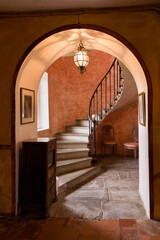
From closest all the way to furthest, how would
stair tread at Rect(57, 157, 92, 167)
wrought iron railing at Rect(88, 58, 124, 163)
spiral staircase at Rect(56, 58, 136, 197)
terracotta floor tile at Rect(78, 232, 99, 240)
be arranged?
terracotta floor tile at Rect(78, 232, 99, 240) < spiral staircase at Rect(56, 58, 136, 197) < stair tread at Rect(57, 157, 92, 167) < wrought iron railing at Rect(88, 58, 124, 163)

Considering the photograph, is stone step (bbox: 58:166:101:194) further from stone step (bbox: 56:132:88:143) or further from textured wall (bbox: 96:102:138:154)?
textured wall (bbox: 96:102:138:154)

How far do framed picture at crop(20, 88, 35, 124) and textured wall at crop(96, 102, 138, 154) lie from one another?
4.10m

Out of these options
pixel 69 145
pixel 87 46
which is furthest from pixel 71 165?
pixel 87 46

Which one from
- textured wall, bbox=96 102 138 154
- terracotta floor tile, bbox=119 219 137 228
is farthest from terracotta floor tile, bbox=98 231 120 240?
textured wall, bbox=96 102 138 154

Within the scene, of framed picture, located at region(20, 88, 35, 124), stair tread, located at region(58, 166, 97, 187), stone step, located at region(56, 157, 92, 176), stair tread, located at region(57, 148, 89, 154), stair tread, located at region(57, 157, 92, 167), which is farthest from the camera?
stair tread, located at region(57, 148, 89, 154)

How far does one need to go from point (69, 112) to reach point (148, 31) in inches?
199

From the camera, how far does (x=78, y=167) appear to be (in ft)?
16.8

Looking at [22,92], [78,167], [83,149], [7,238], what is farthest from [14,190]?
[83,149]

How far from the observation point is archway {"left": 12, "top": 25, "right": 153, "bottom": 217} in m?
2.92

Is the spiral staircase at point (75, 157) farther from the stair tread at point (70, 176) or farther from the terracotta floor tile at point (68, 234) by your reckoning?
the terracotta floor tile at point (68, 234)

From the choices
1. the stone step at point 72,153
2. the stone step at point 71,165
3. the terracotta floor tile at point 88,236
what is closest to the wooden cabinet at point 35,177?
the terracotta floor tile at point 88,236

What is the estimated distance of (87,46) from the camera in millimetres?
4141

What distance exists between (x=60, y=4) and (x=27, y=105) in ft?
5.44

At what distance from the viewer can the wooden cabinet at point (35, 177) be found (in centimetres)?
303
